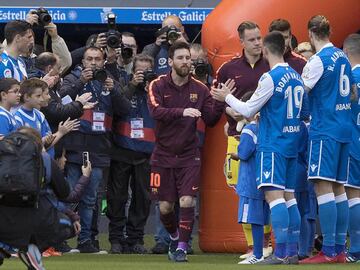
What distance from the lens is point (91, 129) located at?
46.9 ft

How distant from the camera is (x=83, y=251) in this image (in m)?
14.2

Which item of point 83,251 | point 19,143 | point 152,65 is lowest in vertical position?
point 83,251

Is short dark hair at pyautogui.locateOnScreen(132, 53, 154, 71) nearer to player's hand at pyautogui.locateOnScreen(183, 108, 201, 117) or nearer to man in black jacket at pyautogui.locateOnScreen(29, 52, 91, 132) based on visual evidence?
man in black jacket at pyautogui.locateOnScreen(29, 52, 91, 132)

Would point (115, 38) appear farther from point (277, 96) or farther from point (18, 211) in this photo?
point (18, 211)

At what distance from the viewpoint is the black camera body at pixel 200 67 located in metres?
14.1

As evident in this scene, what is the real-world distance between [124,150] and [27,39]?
5.88 ft

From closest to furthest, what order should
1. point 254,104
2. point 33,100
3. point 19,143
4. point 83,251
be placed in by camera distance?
point 19,143, point 254,104, point 33,100, point 83,251

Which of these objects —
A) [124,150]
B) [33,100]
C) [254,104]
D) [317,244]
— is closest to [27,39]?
[33,100]

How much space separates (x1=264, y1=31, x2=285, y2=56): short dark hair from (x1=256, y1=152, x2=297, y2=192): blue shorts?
0.92 m

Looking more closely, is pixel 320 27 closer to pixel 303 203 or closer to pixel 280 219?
pixel 303 203

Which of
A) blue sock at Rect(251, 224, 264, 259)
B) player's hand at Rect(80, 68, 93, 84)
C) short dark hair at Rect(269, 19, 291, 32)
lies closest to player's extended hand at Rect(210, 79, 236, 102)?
short dark hair at Rect(269, 19, 291, 32)

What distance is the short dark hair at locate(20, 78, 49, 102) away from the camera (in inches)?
507

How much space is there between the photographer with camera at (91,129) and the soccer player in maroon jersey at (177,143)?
3.12 ft

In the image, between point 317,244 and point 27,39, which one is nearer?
point 27,39
